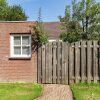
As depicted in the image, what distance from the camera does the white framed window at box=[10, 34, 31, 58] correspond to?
1912cm

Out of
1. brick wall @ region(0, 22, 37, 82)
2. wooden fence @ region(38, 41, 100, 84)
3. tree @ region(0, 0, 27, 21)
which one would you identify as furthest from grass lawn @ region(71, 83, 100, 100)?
tree @ region(0, 0, 27, 21)

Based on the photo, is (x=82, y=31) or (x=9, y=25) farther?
(x=82, y=31)

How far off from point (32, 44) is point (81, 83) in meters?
3.20

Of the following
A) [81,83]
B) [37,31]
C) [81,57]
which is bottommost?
[81,83]

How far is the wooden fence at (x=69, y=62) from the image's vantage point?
18.3 m

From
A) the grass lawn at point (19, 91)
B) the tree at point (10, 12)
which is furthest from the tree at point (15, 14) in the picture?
the grass lawn at point (19, 91)

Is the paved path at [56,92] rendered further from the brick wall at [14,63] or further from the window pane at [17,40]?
the window pane at [17,40]

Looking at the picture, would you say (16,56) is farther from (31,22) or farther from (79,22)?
(79,22)

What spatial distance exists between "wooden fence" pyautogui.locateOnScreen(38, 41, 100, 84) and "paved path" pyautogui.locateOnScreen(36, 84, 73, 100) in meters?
0.81

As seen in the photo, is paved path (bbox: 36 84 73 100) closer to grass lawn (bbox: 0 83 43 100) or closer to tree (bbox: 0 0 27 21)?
grass lawn (bbox: 0 83 43 100)

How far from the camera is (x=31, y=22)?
18.9m

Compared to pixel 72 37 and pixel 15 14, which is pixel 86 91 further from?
pixel 15 14

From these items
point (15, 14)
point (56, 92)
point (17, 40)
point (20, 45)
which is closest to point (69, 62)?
point (20, 45)

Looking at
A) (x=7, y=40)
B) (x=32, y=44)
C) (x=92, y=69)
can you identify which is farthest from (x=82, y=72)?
(x=7, y=40)
